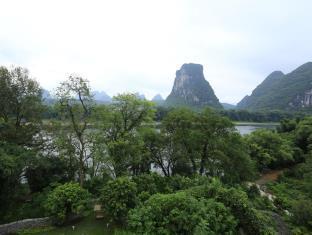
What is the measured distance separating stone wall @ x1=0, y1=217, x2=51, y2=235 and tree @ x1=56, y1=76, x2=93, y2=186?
14.6 feet

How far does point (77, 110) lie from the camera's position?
1995 cm

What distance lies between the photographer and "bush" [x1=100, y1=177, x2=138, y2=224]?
1426cm

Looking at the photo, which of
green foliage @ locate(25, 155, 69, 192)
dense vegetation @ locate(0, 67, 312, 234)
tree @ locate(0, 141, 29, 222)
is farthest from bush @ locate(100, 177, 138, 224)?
green foliage @ locate(25, 155, 69, 192)

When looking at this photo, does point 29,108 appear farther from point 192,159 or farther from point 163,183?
point 192,159

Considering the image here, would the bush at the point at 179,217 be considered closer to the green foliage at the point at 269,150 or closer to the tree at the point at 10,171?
the tree at the point at 10,171

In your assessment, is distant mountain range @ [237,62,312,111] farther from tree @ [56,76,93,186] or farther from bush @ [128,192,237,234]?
bush @ [128,192,237,234]

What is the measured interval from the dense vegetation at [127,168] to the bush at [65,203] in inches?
2.2

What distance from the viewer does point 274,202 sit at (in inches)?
907

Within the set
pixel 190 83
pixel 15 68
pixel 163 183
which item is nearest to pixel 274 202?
pixel 163 183

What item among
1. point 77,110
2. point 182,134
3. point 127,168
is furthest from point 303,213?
point 77,110

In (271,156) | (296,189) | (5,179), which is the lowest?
(296,189)

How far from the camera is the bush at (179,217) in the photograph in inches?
456

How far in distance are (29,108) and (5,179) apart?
22.4 ft

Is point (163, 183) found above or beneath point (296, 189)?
above
